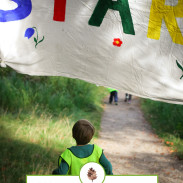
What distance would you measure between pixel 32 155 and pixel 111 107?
334 inches

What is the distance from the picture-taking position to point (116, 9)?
2559mm

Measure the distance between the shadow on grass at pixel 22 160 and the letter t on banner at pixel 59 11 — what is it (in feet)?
9.38

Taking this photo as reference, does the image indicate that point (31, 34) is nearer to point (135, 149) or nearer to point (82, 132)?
point (82, 132)

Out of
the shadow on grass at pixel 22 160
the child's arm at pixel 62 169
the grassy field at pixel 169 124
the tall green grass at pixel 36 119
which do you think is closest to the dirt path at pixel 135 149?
the grassy field at pixel 169 124

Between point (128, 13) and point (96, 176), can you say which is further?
point (128, 13)

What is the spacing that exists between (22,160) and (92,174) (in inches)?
144

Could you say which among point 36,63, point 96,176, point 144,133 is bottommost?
point 144,133

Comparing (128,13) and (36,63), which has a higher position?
(128,13)

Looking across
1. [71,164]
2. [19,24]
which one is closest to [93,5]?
[19,24]

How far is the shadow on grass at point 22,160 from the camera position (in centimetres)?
464

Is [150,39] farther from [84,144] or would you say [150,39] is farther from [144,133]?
[144,133]

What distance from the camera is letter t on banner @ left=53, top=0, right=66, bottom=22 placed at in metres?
2.59

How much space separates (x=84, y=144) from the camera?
8.16 ft

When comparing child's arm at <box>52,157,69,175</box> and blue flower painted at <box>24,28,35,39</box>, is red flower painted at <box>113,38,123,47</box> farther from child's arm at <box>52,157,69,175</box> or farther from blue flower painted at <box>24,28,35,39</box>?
child's arm at <box>52,157,69,175</box>
